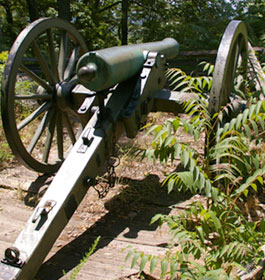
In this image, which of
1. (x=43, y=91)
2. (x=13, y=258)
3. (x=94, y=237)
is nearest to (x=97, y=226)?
(x=94, y=237)

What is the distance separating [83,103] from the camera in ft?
10.7

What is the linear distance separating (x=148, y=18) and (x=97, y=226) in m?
8.61

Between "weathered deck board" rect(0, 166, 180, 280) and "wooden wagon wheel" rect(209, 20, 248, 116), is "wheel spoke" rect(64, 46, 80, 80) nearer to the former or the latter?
"weathered deck board" rect(0, 166, 180, 280)

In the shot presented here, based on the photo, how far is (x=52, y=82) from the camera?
3859 mm

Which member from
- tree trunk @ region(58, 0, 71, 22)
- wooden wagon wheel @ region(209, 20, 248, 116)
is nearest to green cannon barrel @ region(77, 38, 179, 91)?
wooden wagon wheel @ region(209, 20, 248, 116)

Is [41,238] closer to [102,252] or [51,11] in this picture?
[102,252]

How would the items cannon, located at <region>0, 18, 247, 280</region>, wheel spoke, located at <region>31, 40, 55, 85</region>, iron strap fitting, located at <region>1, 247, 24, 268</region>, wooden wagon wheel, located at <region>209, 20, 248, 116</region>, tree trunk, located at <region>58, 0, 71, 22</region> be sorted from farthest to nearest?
tree trunk, located at <region>58, 0, 71, 22</region>, wheel spoke, located at <region>31, 40, 55, 85</region>, wooden wagon wheel, located at <region>209, 20, 248, 116</region>, cannon, located at <region>0, 18, 247, 280</region>, iron strap fitting, located at <region>1, 247, 24, 268</region>

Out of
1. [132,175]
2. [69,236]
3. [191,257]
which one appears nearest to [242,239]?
[191,257]

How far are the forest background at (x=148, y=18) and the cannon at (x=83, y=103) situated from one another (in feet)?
14.4

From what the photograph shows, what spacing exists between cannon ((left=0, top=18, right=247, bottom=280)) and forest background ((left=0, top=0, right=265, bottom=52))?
14.4 ft

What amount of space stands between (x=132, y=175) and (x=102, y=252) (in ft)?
4.45

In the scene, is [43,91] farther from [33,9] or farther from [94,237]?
[33,9]

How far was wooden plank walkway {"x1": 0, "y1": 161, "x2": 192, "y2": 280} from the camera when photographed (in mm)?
2604

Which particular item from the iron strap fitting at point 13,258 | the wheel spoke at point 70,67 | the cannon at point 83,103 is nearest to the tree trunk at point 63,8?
the cannon at point 83,103
